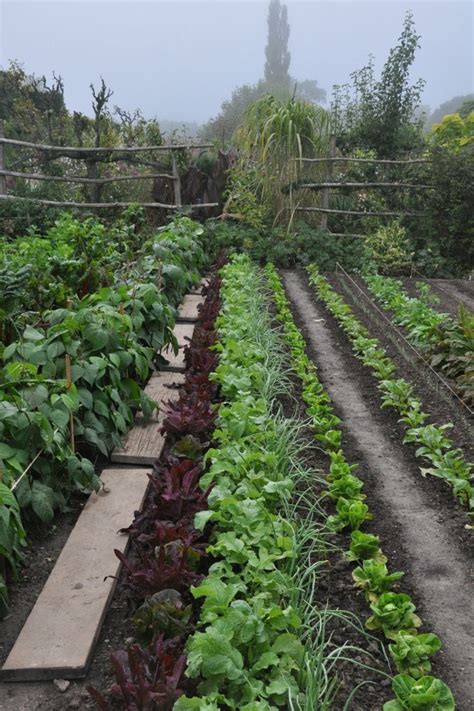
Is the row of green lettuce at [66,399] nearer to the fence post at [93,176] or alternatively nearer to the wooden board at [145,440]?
the wooden board at [145,440]

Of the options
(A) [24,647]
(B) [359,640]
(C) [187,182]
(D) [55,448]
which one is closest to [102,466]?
(D) [55,448]

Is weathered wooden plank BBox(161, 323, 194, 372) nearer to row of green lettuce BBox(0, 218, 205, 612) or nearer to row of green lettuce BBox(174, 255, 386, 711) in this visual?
row of green lettuce BBox(0, 218, 205, 612)

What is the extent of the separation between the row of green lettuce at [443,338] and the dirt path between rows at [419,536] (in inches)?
31.8

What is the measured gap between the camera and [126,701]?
1.80 meters

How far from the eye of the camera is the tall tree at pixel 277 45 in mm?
107419

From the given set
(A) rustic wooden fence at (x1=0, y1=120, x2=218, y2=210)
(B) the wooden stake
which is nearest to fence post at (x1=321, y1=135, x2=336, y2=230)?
(A) rustic wooden fence at (x1=0, y1=120, x2=218, y2=210)

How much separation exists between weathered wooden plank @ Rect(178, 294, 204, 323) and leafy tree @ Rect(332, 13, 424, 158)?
542 centimetres

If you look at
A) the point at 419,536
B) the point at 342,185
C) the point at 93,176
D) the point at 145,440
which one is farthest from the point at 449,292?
the point at 419,536

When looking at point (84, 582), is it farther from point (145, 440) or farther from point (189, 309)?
point (189, 309)

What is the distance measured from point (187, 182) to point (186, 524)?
32.1 ft

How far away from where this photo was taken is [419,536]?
9.96 ft

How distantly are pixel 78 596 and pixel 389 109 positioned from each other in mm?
10693

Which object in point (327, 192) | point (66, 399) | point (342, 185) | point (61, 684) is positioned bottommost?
point (61, 684)

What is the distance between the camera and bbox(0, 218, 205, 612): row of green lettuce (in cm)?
275
